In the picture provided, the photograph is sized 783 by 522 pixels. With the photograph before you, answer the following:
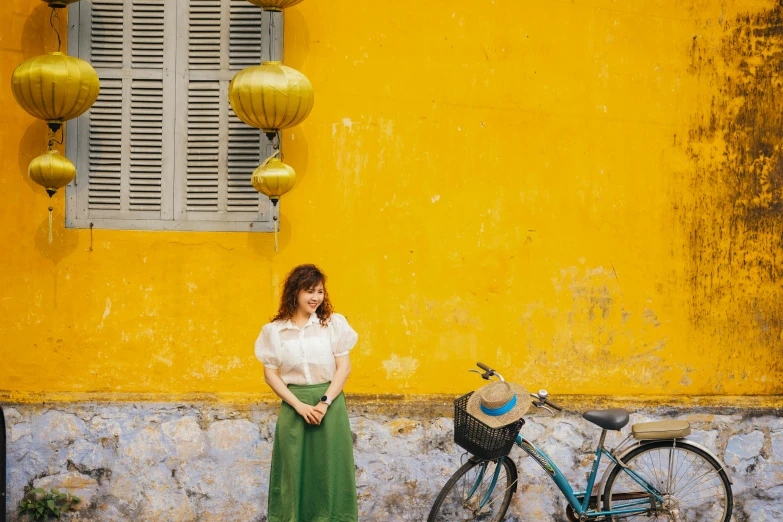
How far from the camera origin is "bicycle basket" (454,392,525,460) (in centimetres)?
499

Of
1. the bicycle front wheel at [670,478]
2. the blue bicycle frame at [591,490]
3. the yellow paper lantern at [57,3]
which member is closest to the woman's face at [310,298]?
the blue bicycle frame at [591,490]

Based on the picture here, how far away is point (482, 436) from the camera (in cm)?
500

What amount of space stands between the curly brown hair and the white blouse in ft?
0.14

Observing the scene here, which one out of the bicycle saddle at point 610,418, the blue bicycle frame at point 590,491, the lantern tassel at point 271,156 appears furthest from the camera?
the lantern tassel at point 271,156

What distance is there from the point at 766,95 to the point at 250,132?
3509 mm

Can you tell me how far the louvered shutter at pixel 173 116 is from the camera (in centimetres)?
591

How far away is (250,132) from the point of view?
5.93m

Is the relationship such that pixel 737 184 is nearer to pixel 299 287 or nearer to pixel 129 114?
pixel 299 287

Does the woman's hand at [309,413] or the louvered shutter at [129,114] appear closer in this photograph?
the woman's hand at [309,413]

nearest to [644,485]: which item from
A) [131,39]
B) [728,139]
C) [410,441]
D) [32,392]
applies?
[410,441]

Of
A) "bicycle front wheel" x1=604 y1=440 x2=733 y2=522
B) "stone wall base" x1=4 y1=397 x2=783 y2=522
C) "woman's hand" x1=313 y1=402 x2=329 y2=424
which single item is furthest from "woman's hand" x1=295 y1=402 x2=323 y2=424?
"bicycle front wheel" x1=604 y1=440 x2=733 y2=522

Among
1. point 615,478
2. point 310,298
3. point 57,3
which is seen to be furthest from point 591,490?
point 57,3

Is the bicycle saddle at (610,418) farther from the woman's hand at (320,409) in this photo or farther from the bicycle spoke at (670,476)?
the woman's hand at (320,409)

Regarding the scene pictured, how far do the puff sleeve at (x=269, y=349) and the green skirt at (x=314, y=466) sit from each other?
166 millimetres
